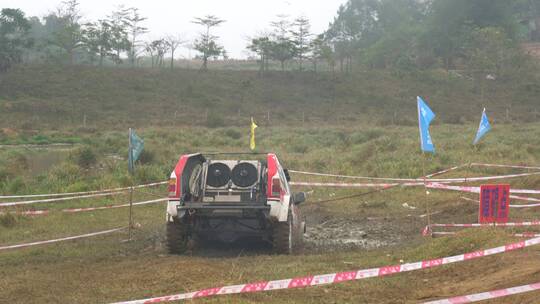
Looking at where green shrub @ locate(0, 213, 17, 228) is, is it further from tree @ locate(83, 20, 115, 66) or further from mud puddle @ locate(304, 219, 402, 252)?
tree @ locate(83, 20, 115, 66)

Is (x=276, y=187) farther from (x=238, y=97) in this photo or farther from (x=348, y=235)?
(x=238, y=97)

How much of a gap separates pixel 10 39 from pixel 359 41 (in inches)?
1961

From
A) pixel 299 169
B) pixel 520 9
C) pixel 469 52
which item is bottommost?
pixel 299 169

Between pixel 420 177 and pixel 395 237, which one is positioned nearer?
pixel 395 237

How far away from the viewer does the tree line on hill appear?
6688cm

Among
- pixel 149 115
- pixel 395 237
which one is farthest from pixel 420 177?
pixel 149 115

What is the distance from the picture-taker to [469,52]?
230ft

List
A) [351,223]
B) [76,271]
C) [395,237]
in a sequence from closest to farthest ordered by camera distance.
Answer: [76,271] → [395,237] → [351,223]

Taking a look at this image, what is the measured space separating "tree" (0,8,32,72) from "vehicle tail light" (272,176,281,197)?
2309 inches

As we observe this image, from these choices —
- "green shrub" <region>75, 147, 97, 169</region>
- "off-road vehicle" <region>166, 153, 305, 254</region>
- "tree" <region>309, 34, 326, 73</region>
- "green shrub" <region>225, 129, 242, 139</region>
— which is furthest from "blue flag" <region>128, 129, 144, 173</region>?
"tree" <region>309, 34, 326, 73</region>

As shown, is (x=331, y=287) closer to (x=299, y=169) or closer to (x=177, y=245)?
(x=177, y=245)

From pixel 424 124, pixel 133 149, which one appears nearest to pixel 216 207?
pixel 133 149

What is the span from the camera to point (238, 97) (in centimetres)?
6375

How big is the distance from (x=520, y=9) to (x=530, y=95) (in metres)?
30.9
